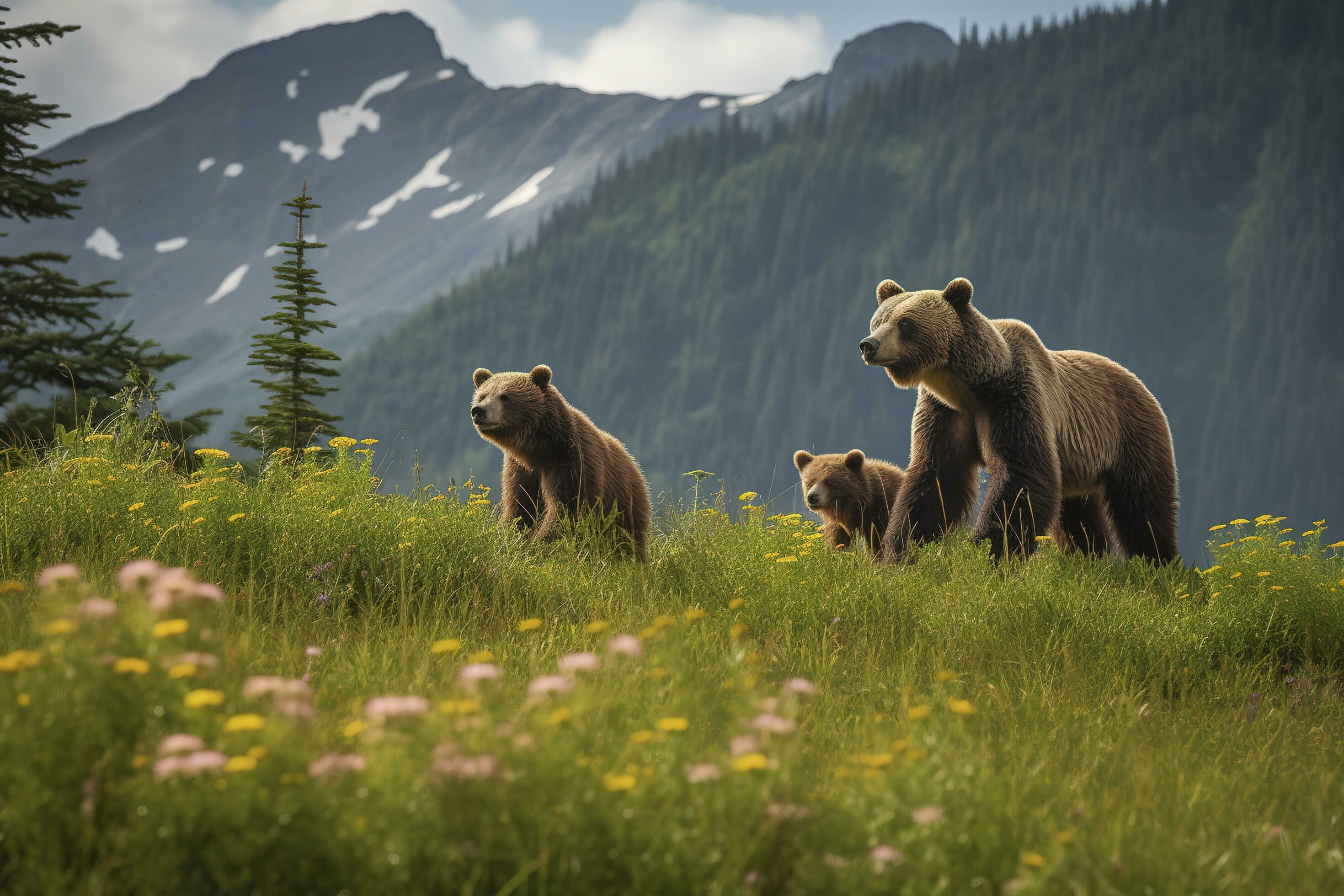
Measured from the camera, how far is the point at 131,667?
1.86 metres

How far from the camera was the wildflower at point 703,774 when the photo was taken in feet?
6.54

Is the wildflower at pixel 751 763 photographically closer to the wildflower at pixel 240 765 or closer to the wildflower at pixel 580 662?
the wildflower at pixel 580 662

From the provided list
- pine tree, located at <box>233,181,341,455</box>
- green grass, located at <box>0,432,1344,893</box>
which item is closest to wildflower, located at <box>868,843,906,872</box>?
green grass, located at <box>0,432,1344,893</box>

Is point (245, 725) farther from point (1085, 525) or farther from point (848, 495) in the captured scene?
point (848, 495)

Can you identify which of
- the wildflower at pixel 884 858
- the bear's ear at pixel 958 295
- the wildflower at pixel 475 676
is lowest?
the wildflower at pixel 884 858

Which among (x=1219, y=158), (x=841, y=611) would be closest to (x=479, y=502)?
(x=841, y=611)

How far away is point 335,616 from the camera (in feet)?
14.5

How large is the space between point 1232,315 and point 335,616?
586 feet

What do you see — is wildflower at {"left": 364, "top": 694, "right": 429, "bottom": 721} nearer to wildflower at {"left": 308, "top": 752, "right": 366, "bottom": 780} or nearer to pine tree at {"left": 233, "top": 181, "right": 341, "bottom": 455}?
wildflower at {"left": 308, "top": 752, "right": 366, "bottom": 780}

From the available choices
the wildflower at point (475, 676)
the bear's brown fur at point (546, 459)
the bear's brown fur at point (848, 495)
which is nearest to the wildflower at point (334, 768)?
the wildflower at point (475, 676)

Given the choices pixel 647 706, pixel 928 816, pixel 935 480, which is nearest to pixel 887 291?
pixel 935 480

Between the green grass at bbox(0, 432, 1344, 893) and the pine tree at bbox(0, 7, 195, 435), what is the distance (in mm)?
8570

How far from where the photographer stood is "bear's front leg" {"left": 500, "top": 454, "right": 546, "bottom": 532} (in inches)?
293

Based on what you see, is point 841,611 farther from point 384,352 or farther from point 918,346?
point 384,352
